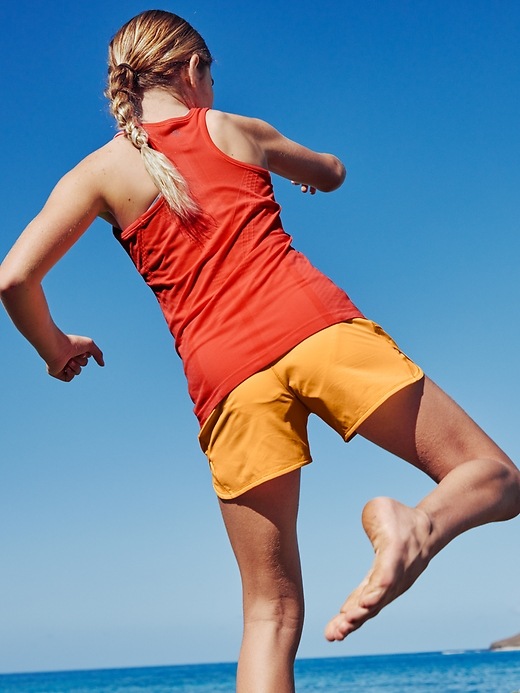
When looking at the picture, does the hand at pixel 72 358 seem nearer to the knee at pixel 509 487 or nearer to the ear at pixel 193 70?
the ear at pixel 193 70

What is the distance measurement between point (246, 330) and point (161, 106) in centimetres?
91

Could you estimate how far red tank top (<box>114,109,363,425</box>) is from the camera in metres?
2.73

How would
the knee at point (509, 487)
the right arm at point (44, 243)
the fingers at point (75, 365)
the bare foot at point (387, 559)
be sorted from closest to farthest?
the bare foot at point (387, 559), the knee at point (509, 487), the right arm at point (44, 243), the fingers at point (75, 365)

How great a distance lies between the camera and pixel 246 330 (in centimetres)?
274

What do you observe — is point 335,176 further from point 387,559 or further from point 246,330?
point 387,559

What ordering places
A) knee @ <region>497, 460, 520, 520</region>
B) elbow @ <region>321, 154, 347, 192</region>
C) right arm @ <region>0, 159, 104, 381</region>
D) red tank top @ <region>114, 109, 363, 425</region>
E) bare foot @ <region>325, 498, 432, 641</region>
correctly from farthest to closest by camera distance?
elbow @ <region>321, 154, 347, 192</region> → right arm @ <region>0, 159, 104, 381</region> → red tank top @ <region>114, 109, 363, 425</region> → knee @ <region>497, 460, 520, 520</region> → bare foot @ <region>325, 498, 432, 641</region>

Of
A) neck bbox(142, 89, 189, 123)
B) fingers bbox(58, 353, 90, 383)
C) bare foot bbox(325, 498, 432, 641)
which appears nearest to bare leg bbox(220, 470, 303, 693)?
bare foot bbox(325, 498, 432, 641)

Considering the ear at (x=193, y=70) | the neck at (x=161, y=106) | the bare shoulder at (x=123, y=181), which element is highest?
the ear at (x=193, y=70)

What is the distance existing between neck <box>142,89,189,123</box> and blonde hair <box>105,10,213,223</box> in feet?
0.07

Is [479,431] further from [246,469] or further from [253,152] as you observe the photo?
[253,152]

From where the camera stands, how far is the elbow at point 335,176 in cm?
337

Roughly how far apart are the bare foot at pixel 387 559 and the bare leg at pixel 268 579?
0.51 meters

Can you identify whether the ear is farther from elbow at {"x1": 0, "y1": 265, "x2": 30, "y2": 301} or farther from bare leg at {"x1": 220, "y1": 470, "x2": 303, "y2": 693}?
bare leg at {"x1": 220, "y1": 470, "x2": 303, "y2": 693}

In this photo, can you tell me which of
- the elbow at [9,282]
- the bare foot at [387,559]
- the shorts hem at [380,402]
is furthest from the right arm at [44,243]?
the bare foot at [387,559]
